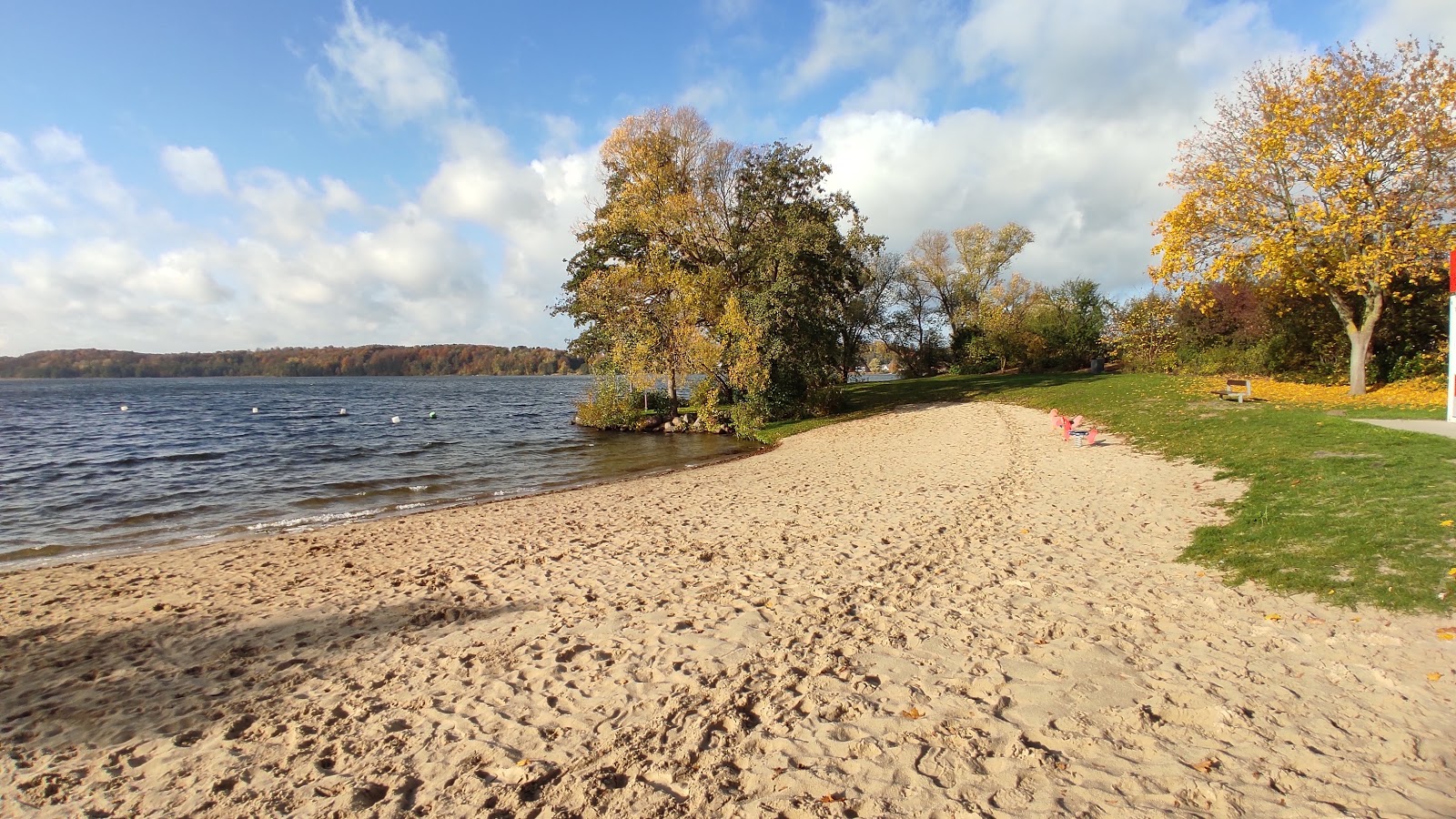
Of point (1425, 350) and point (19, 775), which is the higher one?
point (1425, 350)

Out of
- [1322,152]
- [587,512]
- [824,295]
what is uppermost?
[1322,152]

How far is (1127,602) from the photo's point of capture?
20.1 ft

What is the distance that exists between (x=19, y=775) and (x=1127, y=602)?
8758mm

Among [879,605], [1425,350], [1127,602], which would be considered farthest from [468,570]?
[1425,350]

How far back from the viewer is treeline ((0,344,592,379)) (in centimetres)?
14238

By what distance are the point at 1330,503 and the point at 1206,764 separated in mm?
6159

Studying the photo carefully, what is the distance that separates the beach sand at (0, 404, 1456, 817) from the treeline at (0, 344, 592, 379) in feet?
407

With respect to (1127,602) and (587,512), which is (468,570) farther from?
(1127,602)

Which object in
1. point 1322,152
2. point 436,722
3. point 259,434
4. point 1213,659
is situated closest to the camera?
point 436,722

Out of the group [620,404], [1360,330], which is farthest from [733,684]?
[620,404]

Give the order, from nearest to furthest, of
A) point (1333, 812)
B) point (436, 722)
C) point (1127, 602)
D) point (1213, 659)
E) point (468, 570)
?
point (1333, 812)
point (436, 722)
point (1213, 659)
point (1127, 602)
point (468, 570)

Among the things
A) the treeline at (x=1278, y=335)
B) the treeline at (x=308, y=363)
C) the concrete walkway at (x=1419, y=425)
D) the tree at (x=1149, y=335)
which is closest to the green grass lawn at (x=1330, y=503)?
the concrete walkway at (x=1419, y=425)

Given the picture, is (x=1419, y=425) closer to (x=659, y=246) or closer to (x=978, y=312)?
(x=659, y=246)

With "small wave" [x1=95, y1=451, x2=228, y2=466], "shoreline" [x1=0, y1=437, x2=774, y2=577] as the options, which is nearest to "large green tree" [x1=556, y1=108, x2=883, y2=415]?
"shoreline" [x1=0, y1=437, x2=774, y2=577]
